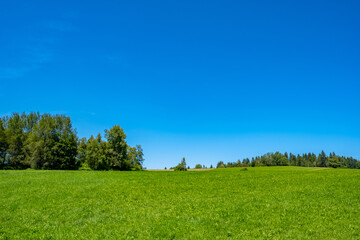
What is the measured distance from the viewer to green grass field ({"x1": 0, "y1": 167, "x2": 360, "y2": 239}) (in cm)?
1324

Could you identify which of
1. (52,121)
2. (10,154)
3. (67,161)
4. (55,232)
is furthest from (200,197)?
(10,154)

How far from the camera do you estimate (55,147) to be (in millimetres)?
69375

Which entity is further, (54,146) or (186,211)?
(54,146)

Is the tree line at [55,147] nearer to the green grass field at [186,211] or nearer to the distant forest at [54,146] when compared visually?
the distant forest at [54,146]

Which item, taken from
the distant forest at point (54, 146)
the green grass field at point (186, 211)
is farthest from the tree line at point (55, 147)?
the green grass field at point (186, 211)

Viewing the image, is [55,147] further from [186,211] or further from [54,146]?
[186,211]

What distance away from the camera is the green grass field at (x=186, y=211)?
13.2 m

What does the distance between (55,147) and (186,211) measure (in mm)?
63951

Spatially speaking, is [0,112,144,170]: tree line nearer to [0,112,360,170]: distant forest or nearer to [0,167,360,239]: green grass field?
[0,112,360,170]: distant forest

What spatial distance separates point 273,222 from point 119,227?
8.87 m

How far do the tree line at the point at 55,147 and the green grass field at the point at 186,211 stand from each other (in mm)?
49363

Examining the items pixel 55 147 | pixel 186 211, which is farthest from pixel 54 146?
pixel 186 211

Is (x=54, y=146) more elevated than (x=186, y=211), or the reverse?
(x=54, y=146)

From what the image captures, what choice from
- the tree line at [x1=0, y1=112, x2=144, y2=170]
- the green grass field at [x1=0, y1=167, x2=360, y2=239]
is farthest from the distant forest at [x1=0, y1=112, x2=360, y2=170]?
the green grass field at [x1=0, y1=167, x2=360, y2=239]
